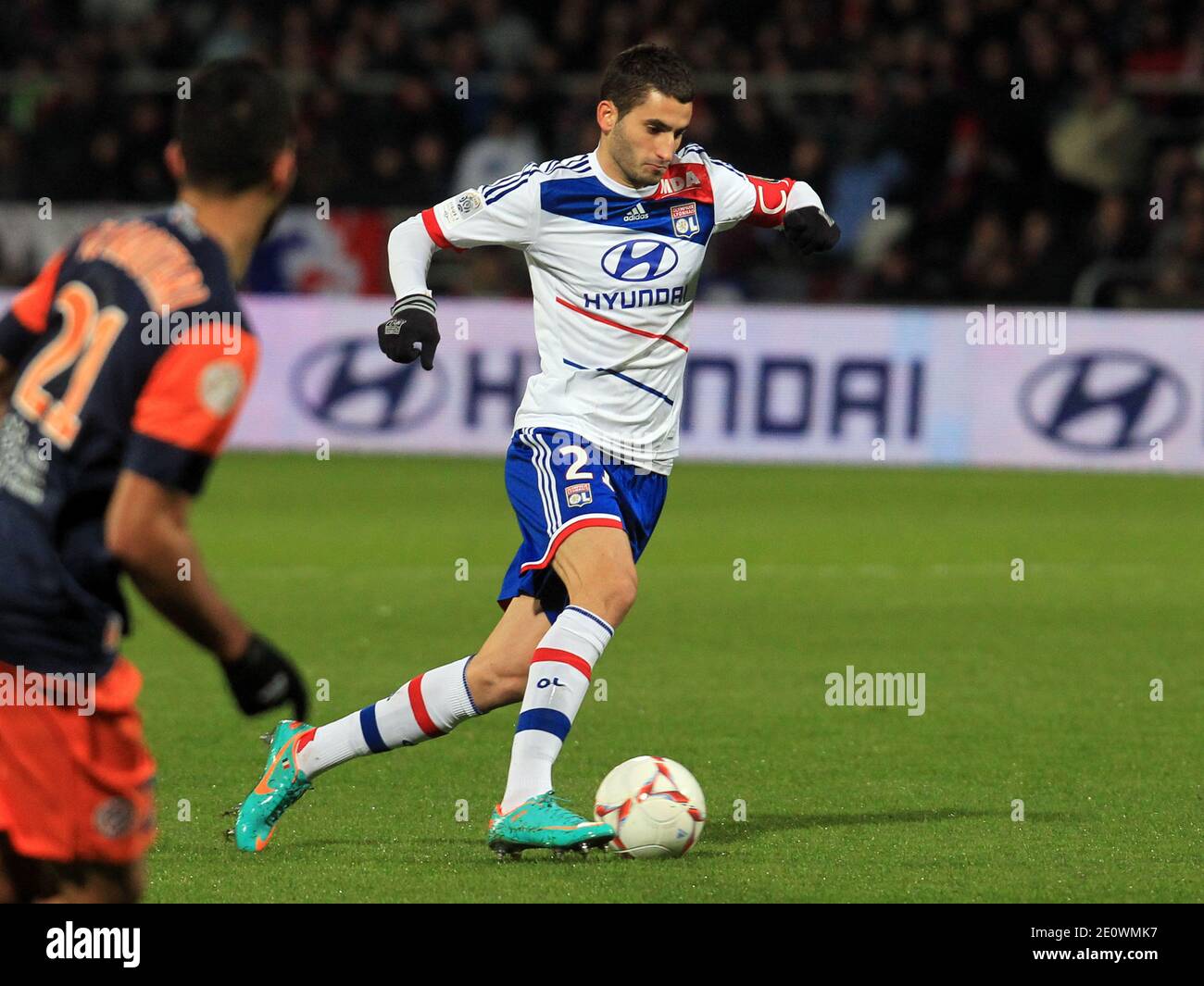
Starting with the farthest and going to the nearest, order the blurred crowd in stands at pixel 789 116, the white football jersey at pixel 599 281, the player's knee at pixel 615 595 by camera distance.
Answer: the blurred crowd in stands at pixel 789 116
the white football jersey at pixel 599 281
the player's knee at pixel 615 595

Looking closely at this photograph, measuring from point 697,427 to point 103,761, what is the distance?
509 inches

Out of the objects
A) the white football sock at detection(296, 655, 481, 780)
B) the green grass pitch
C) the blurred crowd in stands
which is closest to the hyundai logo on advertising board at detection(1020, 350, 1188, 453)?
the green grass pitch

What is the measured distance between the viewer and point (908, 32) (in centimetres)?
1852

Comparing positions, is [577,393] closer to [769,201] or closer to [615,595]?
[615,595]

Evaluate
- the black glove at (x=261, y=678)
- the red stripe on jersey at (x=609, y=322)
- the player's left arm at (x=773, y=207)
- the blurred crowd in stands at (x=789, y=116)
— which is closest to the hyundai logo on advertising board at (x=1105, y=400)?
the blurred crowd in stands at (x=789, y=116)

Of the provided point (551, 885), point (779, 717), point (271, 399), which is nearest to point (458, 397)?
point (271, 399)

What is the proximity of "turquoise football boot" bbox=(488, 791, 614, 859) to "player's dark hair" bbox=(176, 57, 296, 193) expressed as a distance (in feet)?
7.85

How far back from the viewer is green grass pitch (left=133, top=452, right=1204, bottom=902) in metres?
5.45

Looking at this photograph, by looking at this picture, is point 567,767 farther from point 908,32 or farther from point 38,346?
point 908,32

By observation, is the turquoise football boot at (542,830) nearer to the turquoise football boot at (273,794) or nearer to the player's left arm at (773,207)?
the turquoise football boot at (273,794)

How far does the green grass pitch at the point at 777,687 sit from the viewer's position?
215 inches

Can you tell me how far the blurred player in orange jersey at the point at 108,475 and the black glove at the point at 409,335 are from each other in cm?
188

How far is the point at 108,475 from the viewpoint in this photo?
137 inches

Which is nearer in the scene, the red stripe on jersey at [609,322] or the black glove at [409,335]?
the black glove at [409,335]
